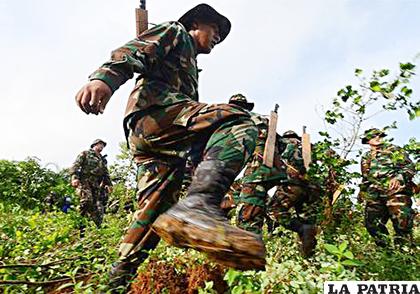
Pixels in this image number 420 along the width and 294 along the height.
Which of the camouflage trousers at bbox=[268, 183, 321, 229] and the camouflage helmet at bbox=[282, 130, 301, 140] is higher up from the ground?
the camouflage helmet at bbox=[282, 130, 301, 140]

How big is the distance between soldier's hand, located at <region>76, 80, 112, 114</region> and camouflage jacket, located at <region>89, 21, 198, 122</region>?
14cm

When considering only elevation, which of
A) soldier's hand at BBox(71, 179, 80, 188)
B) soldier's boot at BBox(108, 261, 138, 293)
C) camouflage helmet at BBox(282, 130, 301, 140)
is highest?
camouflage helmet at BBox(282, 130, 301, 140)

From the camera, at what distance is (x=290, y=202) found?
6.27 metres

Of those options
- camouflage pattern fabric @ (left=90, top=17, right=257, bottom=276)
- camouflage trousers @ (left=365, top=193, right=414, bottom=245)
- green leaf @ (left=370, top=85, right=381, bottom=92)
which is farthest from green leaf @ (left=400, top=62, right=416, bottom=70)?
camouflage trousers @ (left=365, top=193, right=414, bottom=245)

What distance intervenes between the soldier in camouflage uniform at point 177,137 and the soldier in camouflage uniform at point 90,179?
6.25 m

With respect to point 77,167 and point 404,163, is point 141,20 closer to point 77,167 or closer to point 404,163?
point 404,163

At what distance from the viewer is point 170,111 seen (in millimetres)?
2438

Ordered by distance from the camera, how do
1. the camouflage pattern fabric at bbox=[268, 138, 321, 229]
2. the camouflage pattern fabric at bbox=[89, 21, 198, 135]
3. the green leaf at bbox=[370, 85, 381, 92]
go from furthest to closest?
the camouflage pattern fabric at bbox=[268, 138, 321, 229], the green leaf at bbox=[370, 85, 381, 92], the camouflage pattern fabric at bbox=[89, 21, 198, 135]

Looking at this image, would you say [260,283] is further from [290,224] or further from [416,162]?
[290,224]

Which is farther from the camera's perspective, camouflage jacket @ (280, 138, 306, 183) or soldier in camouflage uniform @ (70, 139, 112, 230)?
soldier in camouflage uniform @ (70, 139, 112, 230)

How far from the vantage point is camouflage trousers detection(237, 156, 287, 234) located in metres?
5.45

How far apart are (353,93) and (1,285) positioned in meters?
2.91

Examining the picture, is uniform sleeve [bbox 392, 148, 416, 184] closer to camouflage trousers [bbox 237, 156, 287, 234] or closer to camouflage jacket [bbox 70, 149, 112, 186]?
camouflage trousers [bbox 237, 156, 287, 234]

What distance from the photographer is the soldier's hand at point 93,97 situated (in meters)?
2.08
